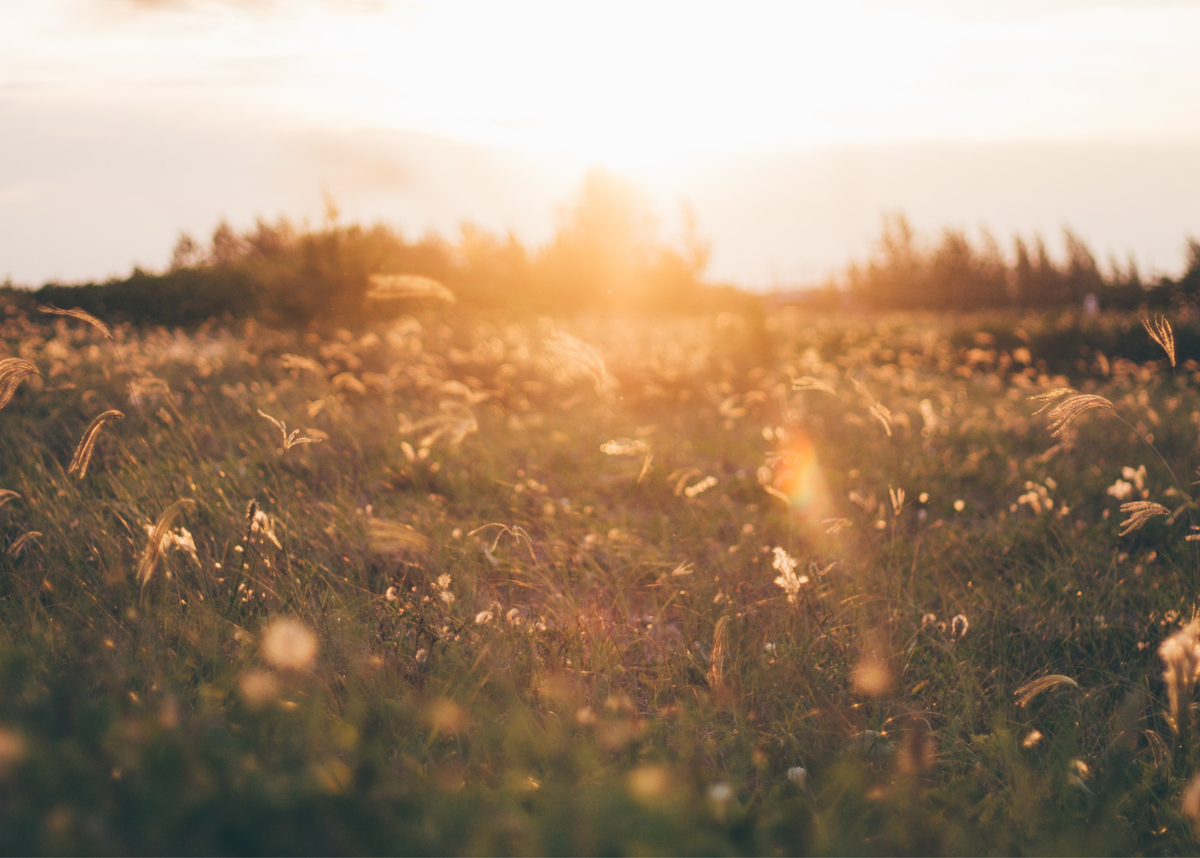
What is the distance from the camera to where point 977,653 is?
2426mm

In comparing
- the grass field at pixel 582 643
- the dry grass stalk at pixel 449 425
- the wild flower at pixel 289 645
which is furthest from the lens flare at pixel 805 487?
the wild flower at pixel 289 645

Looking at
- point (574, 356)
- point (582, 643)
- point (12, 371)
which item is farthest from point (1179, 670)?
point (12, 371)

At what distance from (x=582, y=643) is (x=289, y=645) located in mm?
910

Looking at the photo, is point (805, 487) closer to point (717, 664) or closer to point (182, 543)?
point (717, 664)

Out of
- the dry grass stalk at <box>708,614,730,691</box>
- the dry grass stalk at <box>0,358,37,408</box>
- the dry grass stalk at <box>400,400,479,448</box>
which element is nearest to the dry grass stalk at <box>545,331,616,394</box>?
the dry grass stalk at <box>400,400,479,448</box>

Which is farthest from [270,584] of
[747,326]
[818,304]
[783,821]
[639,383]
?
[818,304]

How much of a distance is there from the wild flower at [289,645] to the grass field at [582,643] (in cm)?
1

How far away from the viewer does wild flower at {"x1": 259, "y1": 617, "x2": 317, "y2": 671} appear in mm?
1892

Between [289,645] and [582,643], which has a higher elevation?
[289,645]

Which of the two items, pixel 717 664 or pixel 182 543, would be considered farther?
pixel 182 543

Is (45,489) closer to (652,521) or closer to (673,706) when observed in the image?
(652,521)

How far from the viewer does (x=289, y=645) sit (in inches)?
77.2

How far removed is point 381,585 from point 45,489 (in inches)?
83.0

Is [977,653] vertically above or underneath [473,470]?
underneath
